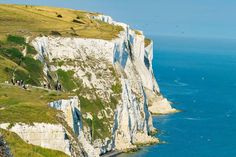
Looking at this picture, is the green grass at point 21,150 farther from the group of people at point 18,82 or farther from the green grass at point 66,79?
the green grass at point 66,79

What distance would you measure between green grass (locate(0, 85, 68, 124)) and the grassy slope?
139 feet

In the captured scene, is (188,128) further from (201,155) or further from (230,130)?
(201,155)

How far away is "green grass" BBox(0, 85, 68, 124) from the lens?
69875 millimetres

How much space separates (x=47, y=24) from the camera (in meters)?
147

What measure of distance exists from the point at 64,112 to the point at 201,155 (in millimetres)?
43972

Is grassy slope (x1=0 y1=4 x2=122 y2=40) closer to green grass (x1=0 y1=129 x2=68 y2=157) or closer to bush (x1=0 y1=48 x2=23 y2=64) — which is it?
bush (x1=0 y1=48 x2=23 y2=64)

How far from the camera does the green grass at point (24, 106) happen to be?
69875mm

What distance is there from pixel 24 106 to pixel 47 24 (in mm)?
75265

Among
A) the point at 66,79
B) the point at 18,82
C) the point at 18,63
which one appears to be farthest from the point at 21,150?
the point at 66,79

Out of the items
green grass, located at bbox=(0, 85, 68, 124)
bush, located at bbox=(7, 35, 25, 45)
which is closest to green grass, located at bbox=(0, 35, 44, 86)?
bush, located at bbox=(7, 35, 25, 45)

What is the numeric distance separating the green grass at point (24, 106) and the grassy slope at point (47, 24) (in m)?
42.4

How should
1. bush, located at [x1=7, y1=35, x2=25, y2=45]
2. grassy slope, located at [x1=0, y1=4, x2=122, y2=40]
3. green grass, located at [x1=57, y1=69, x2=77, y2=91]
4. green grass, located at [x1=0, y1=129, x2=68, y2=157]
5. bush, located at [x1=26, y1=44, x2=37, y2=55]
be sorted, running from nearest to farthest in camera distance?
green grass, located at [x1=0, y1=129, x2=68, y2=157] < bush, located at [x1=26, y1=44, x2=37, y2=55] < green grass, located at [x1=57, y1=69, x2=77, y2=91] < bush, located at [x1=7, y1=35, x2=25, y2=45] < grassy slope, located at [x1=0, y1=4, x2=122, y2=40]

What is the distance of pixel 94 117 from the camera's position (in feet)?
379

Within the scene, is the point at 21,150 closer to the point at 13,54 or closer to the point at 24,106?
the point at 24,106
